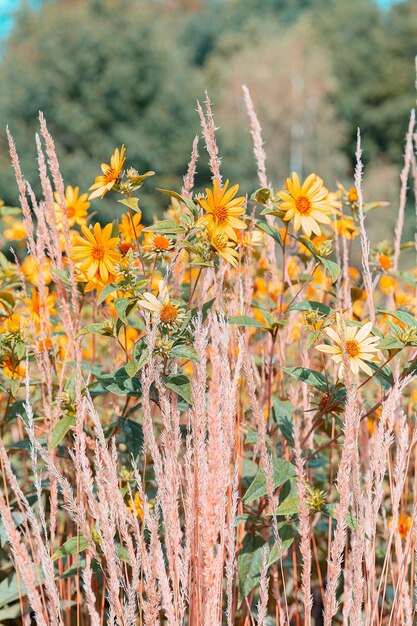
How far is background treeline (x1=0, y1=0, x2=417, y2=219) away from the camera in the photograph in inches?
529

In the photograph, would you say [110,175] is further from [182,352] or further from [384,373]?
[384,373]

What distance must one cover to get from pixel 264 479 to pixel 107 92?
537 inches

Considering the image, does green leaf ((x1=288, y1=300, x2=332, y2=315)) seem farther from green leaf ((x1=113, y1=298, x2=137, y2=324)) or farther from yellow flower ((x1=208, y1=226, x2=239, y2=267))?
green leaf ((x1=113, y1=298, x2=137, y2=324))

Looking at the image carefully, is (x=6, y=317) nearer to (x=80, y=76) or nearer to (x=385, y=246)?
(x=385, y=246)

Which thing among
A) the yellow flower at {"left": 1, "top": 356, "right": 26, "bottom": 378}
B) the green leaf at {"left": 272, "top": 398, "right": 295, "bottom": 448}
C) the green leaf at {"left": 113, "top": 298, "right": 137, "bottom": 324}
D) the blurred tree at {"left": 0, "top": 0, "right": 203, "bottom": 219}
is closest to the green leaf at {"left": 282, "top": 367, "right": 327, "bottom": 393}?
the green leaf at {"left": 272, "top": 398, "right": 295, "bottom": 448}

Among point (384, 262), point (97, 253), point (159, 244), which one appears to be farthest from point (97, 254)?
point (384, 262)

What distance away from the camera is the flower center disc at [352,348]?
1.04m

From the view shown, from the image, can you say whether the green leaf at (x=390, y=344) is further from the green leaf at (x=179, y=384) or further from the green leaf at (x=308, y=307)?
the green leaf at (x=179, y=384)

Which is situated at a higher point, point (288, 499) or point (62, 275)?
point (62, 275)

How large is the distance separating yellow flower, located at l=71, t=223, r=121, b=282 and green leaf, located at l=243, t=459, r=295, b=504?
0.39 meters

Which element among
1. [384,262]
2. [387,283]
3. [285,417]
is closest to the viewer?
[285,417]

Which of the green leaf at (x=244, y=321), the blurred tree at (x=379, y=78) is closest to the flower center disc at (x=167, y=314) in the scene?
the green leaf at (x=244, y=321)

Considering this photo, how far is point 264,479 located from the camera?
1.07 meters

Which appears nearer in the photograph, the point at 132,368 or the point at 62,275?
the point at 132,368
